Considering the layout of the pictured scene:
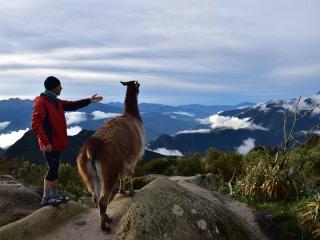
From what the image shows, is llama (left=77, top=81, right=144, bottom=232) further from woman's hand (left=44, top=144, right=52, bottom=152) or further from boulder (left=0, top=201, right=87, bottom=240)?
boulder (left=0, top=201, right=87, bottom=240)

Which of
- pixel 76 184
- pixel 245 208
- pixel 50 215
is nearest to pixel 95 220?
pixel 50 215

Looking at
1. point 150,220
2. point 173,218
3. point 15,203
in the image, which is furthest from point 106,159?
point 15,203

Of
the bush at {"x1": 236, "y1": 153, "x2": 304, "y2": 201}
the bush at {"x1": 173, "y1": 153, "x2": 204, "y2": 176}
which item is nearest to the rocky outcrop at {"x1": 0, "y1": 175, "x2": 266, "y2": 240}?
the bush at {"x1": 236, "y1": 153, "x2": 304, "y2": 201}

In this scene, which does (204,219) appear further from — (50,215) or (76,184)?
(76,184)

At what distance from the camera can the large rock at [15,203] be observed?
14268 millimetres

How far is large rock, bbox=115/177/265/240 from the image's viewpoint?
1034 cm

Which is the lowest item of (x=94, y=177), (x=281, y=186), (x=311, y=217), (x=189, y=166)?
(x=189, y=166)

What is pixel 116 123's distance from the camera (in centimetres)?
1204

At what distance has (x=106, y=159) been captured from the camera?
10711 mm

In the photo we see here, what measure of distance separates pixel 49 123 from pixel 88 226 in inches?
101

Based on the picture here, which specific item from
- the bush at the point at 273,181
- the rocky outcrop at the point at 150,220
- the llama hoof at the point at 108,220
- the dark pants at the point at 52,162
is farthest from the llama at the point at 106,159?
the bush at the point at 273,181

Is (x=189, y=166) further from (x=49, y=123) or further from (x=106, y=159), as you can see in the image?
(x=106, y=159)

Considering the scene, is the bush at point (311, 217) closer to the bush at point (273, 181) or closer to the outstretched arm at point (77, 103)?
the bush at point (273, 181)

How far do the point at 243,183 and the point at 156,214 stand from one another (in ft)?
18.5
